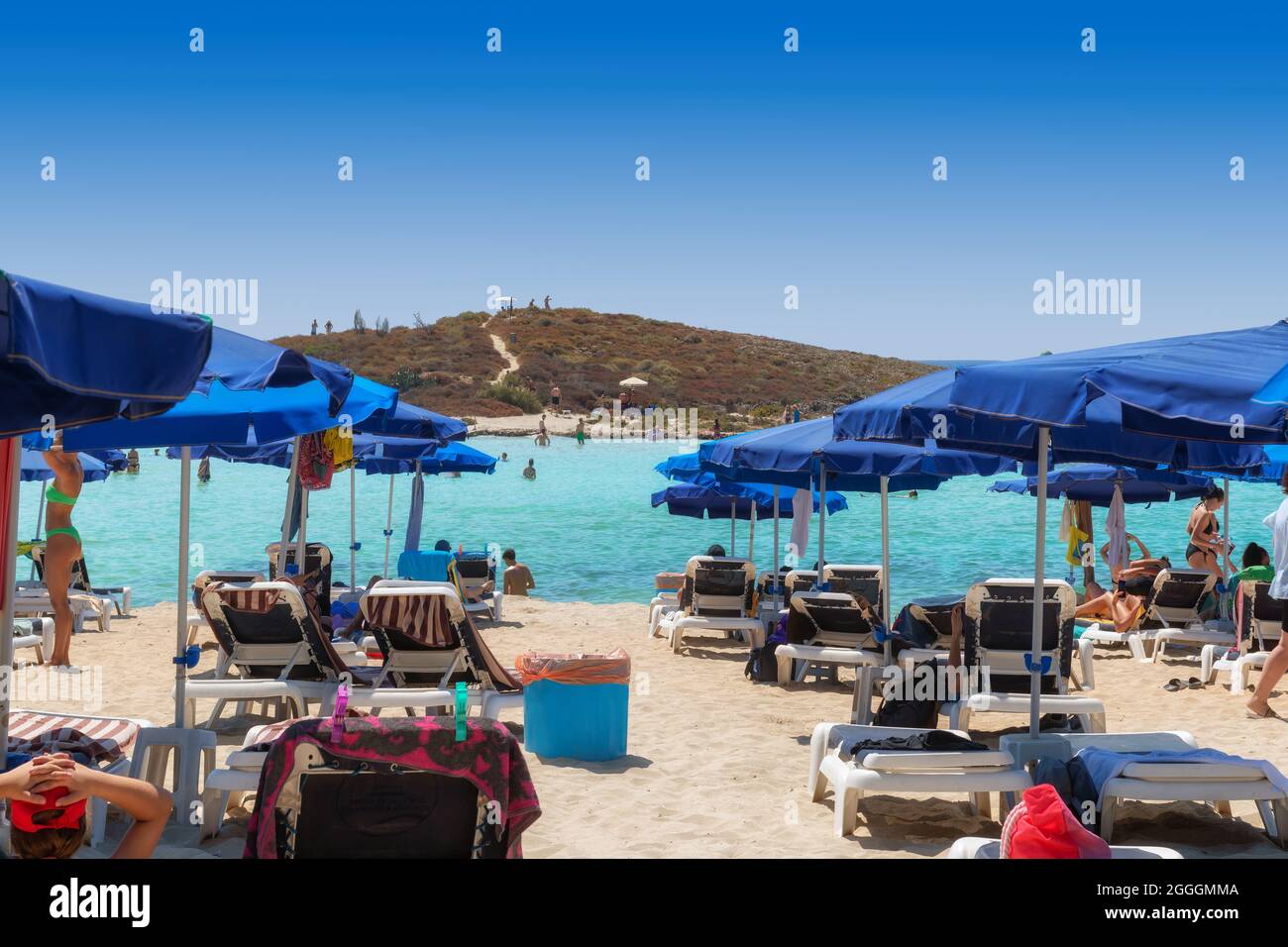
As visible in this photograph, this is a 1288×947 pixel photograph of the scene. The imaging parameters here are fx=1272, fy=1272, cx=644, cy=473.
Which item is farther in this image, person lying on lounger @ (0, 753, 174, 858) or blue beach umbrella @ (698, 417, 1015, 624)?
blue beach umbrella @ (698, 417, 1015, 624)

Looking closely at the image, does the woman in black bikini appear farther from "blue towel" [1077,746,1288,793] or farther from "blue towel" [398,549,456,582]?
"blue towel" [1077,746,1288,793]

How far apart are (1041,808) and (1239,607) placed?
6.96m

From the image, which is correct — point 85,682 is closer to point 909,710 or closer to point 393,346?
point 909,710

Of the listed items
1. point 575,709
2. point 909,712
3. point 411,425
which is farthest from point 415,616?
point 411,425

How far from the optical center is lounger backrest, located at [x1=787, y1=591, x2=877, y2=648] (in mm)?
8438

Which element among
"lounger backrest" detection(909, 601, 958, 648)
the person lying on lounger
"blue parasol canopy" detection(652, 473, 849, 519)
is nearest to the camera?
the person lying on lounger

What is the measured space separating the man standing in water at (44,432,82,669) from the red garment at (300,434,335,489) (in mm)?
1608

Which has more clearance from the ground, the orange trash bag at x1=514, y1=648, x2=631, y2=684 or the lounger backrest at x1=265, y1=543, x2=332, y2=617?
the lounger backrest at x1=265, y1=543, x2=332, y2=617

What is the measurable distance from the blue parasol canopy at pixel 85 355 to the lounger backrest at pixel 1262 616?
789cm

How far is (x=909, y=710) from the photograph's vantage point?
6.46 metres

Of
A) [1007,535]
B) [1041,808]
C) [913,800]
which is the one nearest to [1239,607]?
[913,800]

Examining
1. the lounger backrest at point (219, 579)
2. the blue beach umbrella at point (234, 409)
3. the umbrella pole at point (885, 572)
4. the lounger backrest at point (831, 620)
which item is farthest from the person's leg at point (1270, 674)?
the lounger backrest at point (219, 579)

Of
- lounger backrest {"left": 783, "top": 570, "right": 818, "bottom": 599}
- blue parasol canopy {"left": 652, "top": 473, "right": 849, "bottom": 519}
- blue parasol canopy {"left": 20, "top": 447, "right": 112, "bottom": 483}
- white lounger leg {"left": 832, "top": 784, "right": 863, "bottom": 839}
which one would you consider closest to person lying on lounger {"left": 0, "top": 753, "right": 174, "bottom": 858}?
white lounger leg {"left": 832, "top": 784, "right": 863, "bottom": 839}

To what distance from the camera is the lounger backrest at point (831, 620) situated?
8438mm
